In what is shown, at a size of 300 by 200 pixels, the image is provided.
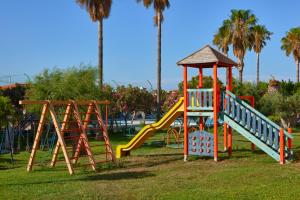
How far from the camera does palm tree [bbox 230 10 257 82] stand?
3816 centimetres

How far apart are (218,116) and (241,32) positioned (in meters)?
25.7

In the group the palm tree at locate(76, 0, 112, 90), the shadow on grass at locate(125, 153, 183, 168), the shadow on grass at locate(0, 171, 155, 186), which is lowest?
the shadow on grass at locate(0, 171, 155, 186)

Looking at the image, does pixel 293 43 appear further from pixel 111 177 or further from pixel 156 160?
pixel 111 177

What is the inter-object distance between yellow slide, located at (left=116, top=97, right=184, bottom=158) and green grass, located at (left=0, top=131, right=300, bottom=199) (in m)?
1.15

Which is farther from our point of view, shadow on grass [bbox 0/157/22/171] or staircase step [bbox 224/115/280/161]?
shadow on grass [bbox 0/157/22/171]

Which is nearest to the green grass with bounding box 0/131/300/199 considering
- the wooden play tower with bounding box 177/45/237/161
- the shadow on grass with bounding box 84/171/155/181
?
the shadow on grass with bounding box 84/171/155/181

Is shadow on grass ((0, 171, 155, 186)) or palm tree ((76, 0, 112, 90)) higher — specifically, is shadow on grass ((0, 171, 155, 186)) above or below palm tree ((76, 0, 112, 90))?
below

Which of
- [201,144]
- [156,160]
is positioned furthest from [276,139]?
[156,160]

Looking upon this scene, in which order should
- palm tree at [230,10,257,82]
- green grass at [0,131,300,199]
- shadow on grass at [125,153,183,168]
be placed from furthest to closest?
palm tree at [230,10,257,82]
shadow on grass at [125,153,183,168]
green grass at [0,131,300,199]

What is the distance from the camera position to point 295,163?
12664 mm

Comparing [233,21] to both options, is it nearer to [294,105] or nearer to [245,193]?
[294,105]

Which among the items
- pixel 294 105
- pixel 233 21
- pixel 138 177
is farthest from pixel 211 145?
pixel 233 21

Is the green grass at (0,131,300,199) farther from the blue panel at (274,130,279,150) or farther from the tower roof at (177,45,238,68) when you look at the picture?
the tower roof at (177,45,238,68)

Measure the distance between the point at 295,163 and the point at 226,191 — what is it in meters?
4.63
